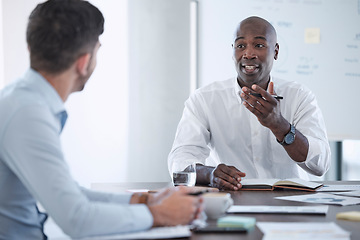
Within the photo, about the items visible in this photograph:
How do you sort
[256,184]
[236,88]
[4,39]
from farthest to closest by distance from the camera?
[4,39] → [236,88] → [256,184]

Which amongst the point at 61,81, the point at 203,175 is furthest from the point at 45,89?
the point at 203,175

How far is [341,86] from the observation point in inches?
143

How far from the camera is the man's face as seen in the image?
2482mm

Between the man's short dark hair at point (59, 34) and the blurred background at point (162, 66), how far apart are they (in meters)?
2.39

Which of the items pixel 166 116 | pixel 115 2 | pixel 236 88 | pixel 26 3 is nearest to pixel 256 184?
pixel 236 88

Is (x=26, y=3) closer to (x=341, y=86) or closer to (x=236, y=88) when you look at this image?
(x=236, y=88)

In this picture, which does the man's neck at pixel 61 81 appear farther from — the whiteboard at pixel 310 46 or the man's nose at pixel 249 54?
the whiteboard at pixel 310 46

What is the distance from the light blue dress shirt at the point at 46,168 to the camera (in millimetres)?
1040

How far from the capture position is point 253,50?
2.49 metres

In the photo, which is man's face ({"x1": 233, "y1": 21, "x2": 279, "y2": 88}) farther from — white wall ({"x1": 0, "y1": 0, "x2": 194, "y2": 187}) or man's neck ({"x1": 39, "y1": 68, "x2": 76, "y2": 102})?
man's neck ({"x1": 39, "y1": 68, "x2": 76, "y2": 102})

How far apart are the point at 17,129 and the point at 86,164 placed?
2.66 m

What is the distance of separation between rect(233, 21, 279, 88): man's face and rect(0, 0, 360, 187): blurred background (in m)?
1.04

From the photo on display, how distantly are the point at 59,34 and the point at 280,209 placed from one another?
2.52 ft

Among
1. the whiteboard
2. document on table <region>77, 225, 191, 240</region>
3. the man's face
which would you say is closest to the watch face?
the man's face
